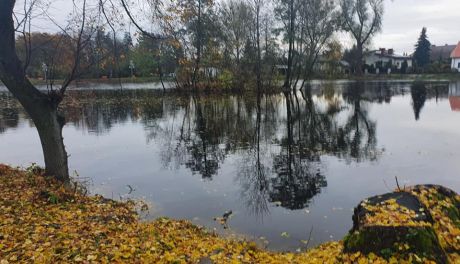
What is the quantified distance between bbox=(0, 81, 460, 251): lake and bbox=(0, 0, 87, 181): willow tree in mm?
1557

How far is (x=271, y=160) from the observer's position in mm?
13484

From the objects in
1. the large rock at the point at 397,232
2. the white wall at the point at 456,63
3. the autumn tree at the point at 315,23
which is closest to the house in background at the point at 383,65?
the white wall at the point at 456,63

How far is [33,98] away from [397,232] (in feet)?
27.6

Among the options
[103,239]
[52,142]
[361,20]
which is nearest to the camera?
[103,239]

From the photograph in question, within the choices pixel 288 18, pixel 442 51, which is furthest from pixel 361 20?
pixel 442 51

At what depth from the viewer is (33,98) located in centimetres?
934

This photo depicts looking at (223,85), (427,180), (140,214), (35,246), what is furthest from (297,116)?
(223,85)

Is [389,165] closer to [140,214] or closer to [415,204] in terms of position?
[415,204]

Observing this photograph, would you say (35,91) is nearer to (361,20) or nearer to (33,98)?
(33,98)

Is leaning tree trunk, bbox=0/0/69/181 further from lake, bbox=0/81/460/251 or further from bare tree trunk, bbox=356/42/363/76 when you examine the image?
bare tree trunk, bbox=356/42/363/76

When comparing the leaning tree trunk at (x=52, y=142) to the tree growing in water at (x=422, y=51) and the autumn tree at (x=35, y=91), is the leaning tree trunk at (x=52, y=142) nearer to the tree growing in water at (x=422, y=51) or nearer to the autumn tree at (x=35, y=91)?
the autumn tree at (x=35, y=91)

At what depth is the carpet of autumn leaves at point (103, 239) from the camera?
18.5 feet

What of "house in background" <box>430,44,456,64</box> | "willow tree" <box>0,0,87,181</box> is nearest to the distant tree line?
"willow tree" <box>0,0,87,181</box>

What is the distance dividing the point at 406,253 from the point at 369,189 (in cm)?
508
